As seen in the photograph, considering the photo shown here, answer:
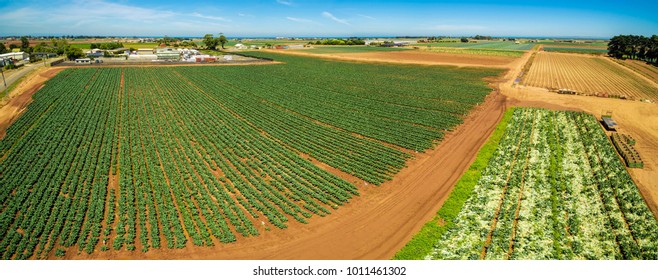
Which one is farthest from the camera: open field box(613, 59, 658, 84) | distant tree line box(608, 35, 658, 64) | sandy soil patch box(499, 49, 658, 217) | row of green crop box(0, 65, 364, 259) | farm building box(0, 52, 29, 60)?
distant tree line box(608, 35, 658, 64)

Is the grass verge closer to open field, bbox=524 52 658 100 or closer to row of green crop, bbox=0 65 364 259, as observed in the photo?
row of green crop, bbox=0 65 364 259

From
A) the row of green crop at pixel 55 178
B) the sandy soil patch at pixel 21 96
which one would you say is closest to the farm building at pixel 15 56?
the sandy soil patch at pixel 21 96

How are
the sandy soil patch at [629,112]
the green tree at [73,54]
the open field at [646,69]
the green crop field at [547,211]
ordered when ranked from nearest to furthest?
the green crop field at [547,211] < the sandy soil patch at [629,112] < the open field at [646,69] < the green tree at [73,54]

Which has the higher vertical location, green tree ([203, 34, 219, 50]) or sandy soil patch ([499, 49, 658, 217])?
green tree ([203, 34, 219, 50])

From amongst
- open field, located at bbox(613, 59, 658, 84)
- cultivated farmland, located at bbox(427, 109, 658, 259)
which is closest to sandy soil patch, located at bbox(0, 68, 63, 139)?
cultivated farmland, located at bbox(427, 109, 658, 259)

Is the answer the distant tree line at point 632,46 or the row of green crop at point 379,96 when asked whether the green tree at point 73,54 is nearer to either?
the row of green crop at point 379,96
